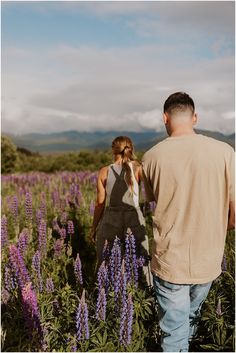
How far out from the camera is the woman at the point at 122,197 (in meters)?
4.95

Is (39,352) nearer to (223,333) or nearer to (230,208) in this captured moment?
(223,333)

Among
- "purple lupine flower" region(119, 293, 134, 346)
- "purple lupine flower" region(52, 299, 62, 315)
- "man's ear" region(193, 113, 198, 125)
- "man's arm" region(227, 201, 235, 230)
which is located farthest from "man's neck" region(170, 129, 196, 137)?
"purple lupine flower" region(52, 299, 62, 315)

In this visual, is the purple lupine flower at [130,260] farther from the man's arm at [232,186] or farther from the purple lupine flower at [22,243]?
the purple lupine flower at [22,243]

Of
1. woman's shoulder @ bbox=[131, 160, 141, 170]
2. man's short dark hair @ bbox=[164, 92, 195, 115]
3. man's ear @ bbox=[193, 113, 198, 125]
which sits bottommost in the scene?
woman's shoulder @ bbox=[131, 160, 141, 170]

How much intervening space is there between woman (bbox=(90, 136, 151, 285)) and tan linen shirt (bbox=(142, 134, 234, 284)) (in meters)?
1.76

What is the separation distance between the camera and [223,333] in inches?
141

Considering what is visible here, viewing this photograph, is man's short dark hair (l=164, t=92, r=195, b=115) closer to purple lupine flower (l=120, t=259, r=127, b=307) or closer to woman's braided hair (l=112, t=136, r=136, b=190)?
purple lupine flower (l=120, t=259, r=127, b=307)

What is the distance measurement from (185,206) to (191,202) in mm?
53

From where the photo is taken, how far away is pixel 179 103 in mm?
3174

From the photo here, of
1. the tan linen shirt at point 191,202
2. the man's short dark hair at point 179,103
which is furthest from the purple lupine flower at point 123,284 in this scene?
the man's short dark hair at point 179,103

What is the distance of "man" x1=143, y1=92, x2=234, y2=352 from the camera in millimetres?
3068

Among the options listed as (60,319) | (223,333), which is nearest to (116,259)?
(60,319)

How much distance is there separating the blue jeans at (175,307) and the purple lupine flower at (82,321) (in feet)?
1.80

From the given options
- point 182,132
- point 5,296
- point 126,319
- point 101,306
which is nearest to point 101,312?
point 101,306
